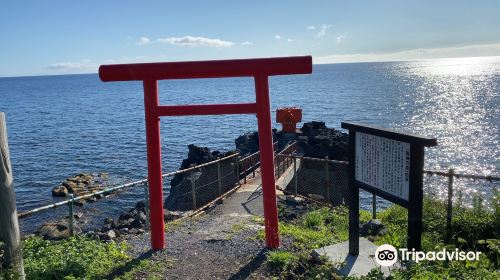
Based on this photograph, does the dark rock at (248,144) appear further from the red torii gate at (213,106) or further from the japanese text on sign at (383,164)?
the japanese text on sign at (383,164)

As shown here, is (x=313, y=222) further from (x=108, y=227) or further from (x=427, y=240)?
(x=108, y=227)

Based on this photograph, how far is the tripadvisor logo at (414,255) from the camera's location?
5.66 metres

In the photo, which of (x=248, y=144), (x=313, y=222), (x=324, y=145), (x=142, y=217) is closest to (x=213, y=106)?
(x=313, y=222)

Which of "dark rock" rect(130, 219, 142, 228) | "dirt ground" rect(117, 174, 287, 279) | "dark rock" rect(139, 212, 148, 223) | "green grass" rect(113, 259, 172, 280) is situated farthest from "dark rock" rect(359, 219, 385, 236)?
"dark rock" rect(139, 212, 148, 223)

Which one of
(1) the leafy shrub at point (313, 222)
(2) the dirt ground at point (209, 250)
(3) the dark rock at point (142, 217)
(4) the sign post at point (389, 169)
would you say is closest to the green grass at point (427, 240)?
(1) the leafy shrub at point (313, 222)

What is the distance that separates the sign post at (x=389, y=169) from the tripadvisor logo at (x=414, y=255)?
143 mm

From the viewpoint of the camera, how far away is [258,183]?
1587cm

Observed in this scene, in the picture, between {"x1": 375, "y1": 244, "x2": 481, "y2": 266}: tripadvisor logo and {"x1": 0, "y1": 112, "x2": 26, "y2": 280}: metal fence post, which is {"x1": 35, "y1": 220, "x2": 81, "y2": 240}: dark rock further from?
{"x1": 375, "y1": 244, "x2": 481, "y2": 266}: tripadvisor logo

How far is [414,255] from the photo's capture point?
222 inches

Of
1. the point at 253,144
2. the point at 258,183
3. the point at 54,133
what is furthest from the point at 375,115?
the point at 258,183

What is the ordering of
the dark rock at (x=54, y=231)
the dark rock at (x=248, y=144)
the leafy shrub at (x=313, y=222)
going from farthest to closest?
the dark rock at (x=248, y=144), the dark rock at (x=54, y=231), the leafy shrub at (x=313, y=222)

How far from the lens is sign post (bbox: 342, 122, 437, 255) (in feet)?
17.9

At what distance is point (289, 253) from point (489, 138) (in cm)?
4177

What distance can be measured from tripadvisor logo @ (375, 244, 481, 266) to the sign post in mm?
143
